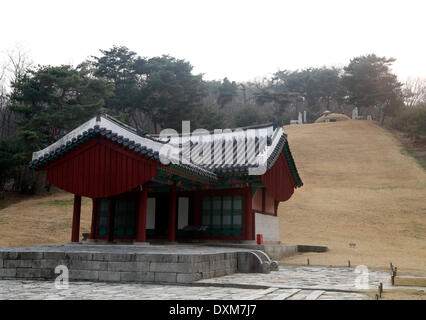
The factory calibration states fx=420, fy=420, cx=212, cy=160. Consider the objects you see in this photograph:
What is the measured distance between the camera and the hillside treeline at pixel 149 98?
1443 inches

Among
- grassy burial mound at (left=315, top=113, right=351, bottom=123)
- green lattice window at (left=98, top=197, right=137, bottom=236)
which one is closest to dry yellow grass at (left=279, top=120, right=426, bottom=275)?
green lattice window at (left=98, top=197, right=137, bottom=236)

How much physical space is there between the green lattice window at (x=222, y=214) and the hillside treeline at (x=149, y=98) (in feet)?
17.7

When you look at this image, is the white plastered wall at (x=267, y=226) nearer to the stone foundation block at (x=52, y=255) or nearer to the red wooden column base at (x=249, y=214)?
the red wooden column base at (x=249, y=214)

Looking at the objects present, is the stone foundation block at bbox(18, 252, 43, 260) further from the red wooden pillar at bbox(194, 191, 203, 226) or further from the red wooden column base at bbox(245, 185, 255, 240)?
the red wooden column base at bbox(245, 185, 255, 240)

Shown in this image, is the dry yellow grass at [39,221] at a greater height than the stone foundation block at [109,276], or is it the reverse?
the dry yellow grass at [39,221]

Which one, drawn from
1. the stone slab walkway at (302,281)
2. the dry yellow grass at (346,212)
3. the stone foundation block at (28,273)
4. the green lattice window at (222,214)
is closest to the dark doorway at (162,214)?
the green lattice window at (222,214)

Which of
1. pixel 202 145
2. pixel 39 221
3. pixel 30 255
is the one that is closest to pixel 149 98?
pixel 39 221

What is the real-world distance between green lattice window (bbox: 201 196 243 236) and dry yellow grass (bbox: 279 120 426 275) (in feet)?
10.8

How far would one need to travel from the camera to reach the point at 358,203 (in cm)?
3503

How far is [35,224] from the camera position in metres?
Answer: 26.8

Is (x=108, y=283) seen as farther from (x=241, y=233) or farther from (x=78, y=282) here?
(x=241, y=233)

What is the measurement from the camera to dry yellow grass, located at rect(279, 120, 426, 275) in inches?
856
